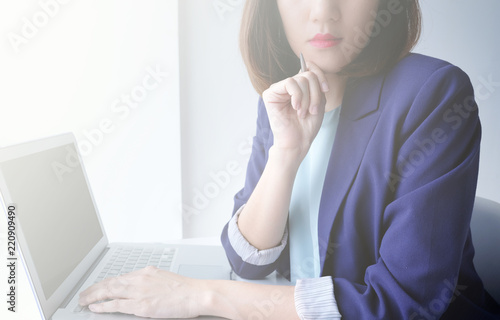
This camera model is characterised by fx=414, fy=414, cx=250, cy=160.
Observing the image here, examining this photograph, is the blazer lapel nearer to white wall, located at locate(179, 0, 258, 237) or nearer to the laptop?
the laptop

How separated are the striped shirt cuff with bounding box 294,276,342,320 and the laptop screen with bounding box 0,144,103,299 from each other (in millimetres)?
356

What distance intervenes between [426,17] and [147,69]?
1111mm


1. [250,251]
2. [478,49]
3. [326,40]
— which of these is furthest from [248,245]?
[478,49]

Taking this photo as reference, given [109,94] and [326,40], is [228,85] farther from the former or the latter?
[326,40]

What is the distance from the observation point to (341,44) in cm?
82

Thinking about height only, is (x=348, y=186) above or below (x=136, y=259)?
above

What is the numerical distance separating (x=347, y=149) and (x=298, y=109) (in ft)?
0.40

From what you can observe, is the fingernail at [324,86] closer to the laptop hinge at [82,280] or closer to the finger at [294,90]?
the finger at [294,90]

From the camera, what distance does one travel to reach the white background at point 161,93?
1.57 metres

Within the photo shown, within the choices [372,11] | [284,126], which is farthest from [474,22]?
[284,126]

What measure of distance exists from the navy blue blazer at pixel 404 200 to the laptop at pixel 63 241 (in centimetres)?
13

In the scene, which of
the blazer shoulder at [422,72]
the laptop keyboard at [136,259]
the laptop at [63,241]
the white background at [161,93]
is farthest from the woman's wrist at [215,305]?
the white background at [161,93]

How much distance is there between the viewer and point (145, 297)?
601 mm

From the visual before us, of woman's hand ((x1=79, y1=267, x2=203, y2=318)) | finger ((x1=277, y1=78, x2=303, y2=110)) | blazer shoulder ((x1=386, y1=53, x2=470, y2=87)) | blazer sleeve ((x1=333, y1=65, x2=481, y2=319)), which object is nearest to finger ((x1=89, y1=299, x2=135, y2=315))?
woman's hand ((x1=79, y1=267, x2=203, y2=318))
